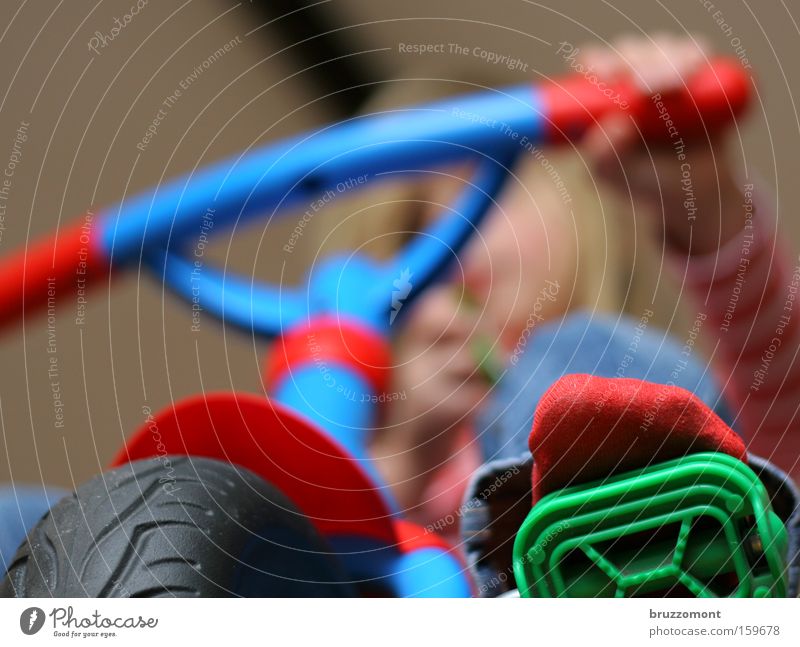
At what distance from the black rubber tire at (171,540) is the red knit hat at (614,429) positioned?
0.31ft

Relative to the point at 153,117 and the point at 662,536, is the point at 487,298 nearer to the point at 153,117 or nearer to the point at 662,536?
the point at 153,117

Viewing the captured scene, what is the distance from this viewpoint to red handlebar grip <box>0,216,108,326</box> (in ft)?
1.80

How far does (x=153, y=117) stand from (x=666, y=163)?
59cm

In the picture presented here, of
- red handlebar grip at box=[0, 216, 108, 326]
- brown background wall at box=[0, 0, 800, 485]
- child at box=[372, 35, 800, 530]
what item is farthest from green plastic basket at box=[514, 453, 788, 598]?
red handlebar grip at box=[0, 216, 108, 326]

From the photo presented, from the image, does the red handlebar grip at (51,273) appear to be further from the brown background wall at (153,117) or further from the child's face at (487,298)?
the child's face at (487,298)

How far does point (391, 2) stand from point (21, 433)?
63cm

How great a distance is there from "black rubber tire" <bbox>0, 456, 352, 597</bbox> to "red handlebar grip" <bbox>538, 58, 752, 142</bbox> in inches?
11.4

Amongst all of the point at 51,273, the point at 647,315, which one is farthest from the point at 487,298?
the point at 51,273

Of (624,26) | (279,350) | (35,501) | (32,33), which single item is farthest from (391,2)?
(35,501)

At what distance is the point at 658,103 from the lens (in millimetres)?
512
